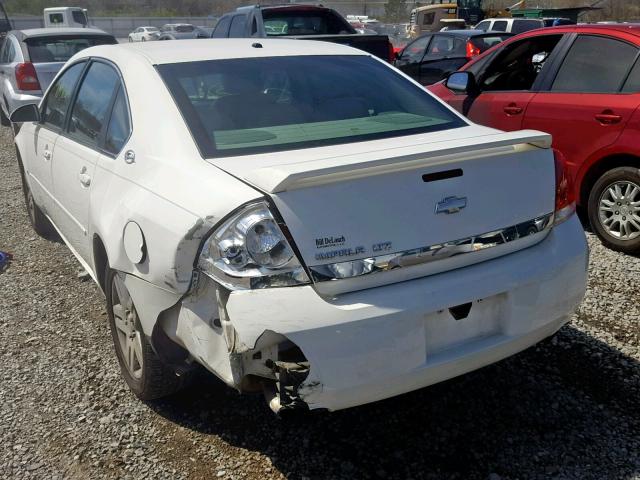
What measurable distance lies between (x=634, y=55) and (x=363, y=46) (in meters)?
4.32

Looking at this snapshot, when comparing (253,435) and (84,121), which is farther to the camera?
(84,121)

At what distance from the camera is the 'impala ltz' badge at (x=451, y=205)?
229 centimetres

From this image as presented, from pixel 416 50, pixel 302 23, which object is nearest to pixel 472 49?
pixel 416 50

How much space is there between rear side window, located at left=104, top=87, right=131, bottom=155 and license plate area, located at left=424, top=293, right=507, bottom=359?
5.48 ft

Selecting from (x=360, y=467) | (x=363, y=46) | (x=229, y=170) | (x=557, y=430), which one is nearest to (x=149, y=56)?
(x=229, y=170)

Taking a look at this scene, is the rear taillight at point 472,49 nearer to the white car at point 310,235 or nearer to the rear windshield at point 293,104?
the rear windshield at point 293,104

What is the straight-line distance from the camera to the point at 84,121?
362cm

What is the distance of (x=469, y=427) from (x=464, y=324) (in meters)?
0.69

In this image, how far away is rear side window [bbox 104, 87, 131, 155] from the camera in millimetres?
2982

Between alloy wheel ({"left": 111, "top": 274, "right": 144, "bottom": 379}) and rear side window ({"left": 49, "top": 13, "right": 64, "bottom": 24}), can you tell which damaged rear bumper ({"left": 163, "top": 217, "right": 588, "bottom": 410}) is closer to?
alloy wheel ({"left": 111, "top": 274, "right": 144, "bottom": 379})

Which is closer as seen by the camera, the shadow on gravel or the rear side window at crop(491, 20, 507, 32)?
the shadow on gravel

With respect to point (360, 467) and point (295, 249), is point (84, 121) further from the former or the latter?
point (360, 467)

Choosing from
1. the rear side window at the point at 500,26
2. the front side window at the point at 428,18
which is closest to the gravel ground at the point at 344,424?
the rear side window at the point at 500,26

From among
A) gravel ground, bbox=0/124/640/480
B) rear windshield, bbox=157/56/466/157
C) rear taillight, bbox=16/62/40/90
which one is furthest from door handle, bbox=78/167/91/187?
rear taillight, bbox=16/62/40/90
